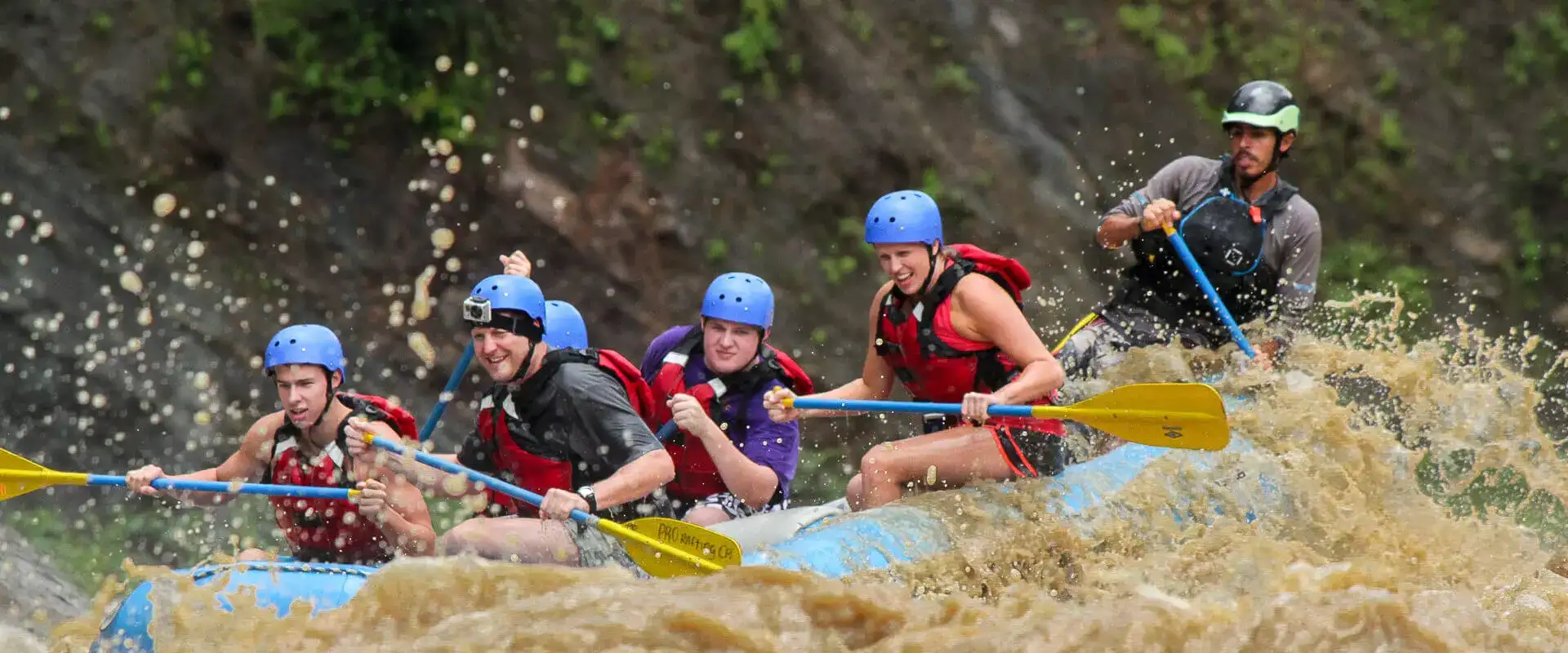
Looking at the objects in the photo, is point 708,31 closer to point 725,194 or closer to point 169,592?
point 725,194

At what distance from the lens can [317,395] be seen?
18.7ft

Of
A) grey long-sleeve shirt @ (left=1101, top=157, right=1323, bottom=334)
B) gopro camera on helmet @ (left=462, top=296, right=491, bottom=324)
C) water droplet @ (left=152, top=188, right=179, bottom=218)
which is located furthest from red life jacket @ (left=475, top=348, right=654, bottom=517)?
water droplet @ (left=152, top=188, right=179, bottom=218)

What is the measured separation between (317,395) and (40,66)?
518 centimetres

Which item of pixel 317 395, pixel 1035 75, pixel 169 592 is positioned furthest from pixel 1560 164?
pixel 169 592

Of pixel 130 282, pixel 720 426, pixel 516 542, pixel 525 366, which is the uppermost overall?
pixel 130 282

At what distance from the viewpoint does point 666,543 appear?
525 cm

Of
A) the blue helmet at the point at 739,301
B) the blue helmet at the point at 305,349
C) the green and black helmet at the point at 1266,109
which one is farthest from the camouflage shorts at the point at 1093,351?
the blue helmet at the point at 305,349

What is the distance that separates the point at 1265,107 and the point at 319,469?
4.04 meters

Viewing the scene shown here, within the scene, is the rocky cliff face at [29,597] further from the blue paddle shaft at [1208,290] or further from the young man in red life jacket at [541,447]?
the blue paddle shaft at [1208,290]

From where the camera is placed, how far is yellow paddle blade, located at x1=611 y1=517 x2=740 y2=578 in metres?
5.11

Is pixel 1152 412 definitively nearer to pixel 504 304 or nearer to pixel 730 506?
pixel 730 506

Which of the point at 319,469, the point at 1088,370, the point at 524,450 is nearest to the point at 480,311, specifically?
the point at 524,450

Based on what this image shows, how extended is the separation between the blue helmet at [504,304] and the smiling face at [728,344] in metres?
0.90

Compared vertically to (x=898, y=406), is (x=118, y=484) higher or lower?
higher
